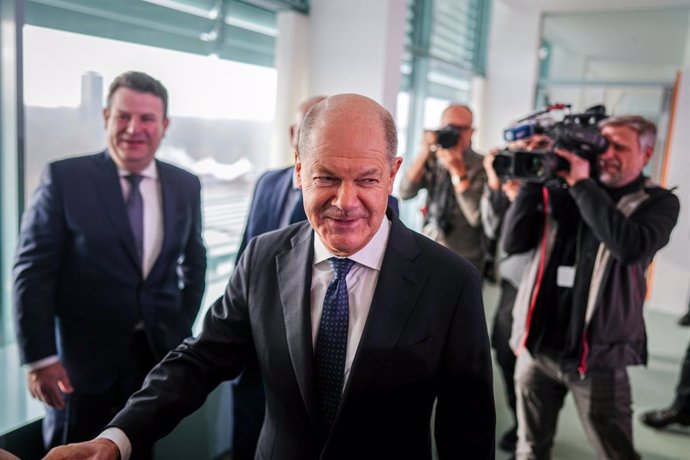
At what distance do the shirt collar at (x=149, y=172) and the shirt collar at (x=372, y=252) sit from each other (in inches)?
37.0

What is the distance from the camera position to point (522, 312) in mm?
2064

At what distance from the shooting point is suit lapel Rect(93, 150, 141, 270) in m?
1.74

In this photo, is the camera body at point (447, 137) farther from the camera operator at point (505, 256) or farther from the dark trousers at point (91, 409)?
the dark trousers at point (91, 409)

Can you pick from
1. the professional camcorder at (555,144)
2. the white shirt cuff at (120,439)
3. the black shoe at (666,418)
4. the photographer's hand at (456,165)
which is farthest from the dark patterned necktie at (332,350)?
the black shoe at (666,418)

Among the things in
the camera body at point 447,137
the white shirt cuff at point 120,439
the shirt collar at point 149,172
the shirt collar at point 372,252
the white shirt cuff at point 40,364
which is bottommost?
the white shirt cuff at point 40,364

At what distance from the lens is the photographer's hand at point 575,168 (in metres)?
1.92

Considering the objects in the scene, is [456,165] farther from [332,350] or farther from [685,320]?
[685,320]

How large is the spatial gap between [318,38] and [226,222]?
1185 millimetres

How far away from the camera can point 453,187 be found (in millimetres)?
2816

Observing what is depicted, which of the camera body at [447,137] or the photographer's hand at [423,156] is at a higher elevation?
the camera body at [447,137]

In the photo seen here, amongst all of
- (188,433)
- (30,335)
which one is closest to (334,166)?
(30,335)

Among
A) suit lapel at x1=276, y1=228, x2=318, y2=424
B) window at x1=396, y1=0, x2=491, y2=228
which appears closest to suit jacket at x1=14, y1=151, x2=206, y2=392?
suit lapel at x1=276, y1=228, x2=318, y2=424

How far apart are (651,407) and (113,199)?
128 inches

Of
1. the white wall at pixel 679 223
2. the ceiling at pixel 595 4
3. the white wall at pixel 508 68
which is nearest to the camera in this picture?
the white wall at pixel 679 223
